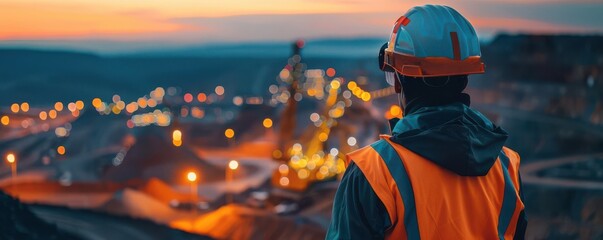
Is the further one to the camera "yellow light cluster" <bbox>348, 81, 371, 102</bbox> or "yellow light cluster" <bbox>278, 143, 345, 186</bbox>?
"yellow light cluster" <bbox>348, 81, 371, 102</bbox>

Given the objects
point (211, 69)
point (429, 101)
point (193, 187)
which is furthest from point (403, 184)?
point (211, 69)

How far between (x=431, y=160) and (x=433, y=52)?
397 millimetres

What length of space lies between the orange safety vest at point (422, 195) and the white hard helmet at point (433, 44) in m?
0.30

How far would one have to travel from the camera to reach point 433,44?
277 cm

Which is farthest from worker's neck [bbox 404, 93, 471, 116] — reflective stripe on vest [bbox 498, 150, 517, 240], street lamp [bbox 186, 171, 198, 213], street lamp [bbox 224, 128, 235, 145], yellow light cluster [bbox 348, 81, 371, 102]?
street lamp [bbox 224, 128, 235, 145]

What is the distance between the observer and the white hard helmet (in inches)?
109

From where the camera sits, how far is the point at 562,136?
138 feet

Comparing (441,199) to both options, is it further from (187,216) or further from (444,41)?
(187,216)

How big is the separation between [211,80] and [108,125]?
164 ft

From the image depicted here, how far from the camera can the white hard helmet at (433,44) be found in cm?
277

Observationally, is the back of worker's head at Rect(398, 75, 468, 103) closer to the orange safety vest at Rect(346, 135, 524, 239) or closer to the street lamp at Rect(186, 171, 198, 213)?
the orange safety vest at Rect(346, 135, 524, 239)

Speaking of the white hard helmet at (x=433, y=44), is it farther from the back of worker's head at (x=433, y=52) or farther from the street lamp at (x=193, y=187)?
the street lamp at (x=193, y=187)

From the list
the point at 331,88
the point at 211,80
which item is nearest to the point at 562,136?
the point at 331,88

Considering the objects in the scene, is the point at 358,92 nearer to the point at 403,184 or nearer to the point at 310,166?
the point at 310,166
